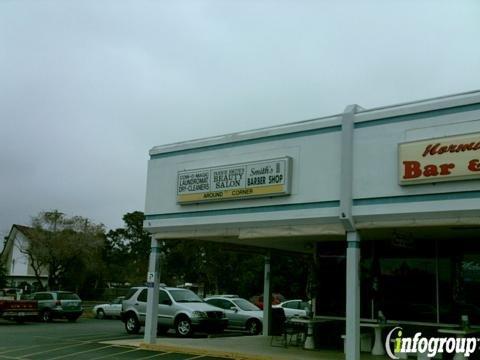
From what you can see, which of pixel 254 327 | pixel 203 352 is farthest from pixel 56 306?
pixel 203 352

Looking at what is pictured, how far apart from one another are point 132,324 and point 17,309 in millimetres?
8063

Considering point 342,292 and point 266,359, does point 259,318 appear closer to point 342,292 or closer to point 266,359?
point 342,292

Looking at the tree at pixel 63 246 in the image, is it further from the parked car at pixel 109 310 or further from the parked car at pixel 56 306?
the parked car at pixel 56 306

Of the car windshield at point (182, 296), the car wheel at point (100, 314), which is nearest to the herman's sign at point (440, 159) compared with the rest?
the car windshield at point (182, 296)

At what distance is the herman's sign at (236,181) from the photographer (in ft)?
48.2

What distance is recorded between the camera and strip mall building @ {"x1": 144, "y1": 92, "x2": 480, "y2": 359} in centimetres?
1220

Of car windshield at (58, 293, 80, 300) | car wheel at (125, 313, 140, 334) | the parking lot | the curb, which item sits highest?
car windshield at (58, 293, 80, 300)

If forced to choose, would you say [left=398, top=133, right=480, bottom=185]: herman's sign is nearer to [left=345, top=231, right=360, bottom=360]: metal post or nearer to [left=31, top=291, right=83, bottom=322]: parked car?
[left=345, top=231, right=360, bottom=360]: metal post

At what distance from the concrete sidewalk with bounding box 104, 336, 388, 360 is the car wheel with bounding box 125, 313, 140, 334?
13.2 ft

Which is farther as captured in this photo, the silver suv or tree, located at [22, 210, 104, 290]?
tree, located at [22, 210, 104, 290]

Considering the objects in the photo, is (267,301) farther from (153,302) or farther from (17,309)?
(17,309)

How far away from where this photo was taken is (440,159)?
39.7 feet

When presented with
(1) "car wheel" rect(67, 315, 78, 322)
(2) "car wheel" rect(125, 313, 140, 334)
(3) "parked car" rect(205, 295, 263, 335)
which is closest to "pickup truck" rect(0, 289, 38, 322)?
(1) "car wheel" rect(67, 315, 78, 322)
